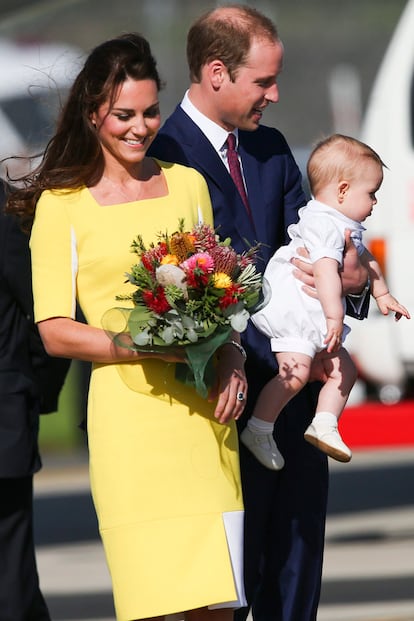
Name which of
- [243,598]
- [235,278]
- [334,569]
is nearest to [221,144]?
[235,278]

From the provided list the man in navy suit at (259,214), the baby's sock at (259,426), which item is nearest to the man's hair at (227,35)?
the man in navy suit at (259,214)

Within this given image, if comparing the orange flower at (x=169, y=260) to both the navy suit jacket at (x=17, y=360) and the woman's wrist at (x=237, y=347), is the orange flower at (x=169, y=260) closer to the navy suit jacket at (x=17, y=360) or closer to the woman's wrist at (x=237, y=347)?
the woman's wrist at (x=237, y=347)

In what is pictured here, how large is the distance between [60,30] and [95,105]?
27857mm

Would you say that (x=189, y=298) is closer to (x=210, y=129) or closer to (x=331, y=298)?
(x=331, y=298)

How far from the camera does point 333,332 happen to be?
13.1ft

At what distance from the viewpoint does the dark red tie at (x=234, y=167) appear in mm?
4328

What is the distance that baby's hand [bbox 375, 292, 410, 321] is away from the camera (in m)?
4.20

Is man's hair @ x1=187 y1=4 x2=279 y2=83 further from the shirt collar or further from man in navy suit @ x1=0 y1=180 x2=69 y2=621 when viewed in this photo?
man in navy suit @ x1=0 y1=180 x2=69 y2=621

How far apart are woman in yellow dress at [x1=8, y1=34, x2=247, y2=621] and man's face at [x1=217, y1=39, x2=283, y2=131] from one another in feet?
0.98

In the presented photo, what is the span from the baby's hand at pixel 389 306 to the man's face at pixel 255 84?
61cm

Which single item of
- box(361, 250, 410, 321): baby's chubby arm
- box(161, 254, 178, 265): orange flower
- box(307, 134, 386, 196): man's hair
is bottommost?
box(361, 250, 410, 321): baby's chubby arm

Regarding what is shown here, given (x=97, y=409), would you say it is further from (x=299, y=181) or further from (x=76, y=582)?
(x=76, y=582)

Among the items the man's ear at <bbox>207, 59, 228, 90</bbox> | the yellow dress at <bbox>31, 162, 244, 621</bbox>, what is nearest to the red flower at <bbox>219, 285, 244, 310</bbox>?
the yellow dress at <bbox>31, 162, 244, 621</bbox>

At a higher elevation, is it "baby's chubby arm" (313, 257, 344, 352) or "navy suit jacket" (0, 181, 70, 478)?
"baby's chubby arm" (313, 257, 344, 352)
